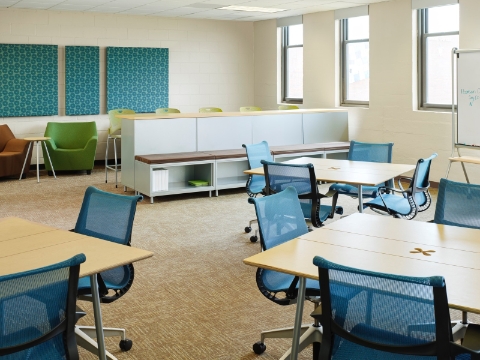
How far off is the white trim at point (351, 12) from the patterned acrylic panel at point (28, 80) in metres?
4.66

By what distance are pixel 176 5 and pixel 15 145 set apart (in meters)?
3.29

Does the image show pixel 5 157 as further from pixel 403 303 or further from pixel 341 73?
pixel 403 303

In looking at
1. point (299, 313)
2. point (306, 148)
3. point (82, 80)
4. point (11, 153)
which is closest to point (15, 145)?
point (11, 153)

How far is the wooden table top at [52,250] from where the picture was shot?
2.78 m

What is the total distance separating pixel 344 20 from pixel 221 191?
12.4 ft

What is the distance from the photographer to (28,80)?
10.3 m

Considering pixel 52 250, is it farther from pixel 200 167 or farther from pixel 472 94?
pixel 472 94

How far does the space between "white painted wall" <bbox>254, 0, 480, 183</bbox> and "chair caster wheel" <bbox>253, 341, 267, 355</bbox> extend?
553 cm

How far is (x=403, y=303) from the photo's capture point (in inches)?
84.4

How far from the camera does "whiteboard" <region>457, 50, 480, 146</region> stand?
292 inches

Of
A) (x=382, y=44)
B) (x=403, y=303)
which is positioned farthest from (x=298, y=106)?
(x=403, y=303)

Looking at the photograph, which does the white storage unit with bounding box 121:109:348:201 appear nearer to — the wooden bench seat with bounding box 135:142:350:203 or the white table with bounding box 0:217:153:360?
the wooden bench seat with bounding box 135:142:350:203

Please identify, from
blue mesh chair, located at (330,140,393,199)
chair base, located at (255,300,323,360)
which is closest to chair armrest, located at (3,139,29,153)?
blue mesh chair, located at (330,140,393,199)

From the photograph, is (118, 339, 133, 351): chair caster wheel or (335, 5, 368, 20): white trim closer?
(118, 339, 133, 351): chair caster wheel
